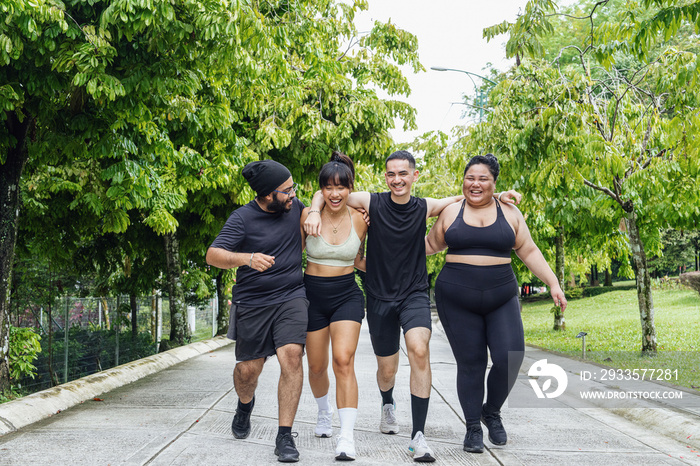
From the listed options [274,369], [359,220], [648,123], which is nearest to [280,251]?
[359,220]

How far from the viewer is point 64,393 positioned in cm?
694

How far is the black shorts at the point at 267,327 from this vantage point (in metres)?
4.73

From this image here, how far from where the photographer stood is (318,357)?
508 centimetres

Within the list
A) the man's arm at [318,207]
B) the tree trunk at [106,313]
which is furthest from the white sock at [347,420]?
the tree trunk at [106,313]

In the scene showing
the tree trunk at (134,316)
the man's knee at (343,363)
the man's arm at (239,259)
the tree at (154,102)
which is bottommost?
the tree trunk at (134,316)

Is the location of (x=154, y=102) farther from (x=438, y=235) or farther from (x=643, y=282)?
(x=643, y=282)

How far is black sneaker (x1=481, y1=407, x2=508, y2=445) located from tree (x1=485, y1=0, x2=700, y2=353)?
11.9 ft

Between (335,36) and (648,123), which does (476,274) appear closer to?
(648,123)

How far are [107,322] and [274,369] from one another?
14.4ft

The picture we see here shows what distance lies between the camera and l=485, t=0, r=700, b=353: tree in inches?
286

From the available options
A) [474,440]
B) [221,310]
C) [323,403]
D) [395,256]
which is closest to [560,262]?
[221,310]

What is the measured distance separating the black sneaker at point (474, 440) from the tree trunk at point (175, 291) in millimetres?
11440

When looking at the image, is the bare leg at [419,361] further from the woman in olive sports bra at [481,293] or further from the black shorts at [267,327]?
the black shorts at [267,327]

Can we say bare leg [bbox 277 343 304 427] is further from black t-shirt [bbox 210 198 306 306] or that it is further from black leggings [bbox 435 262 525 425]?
black leggings [bbox 435 262 525 425]
